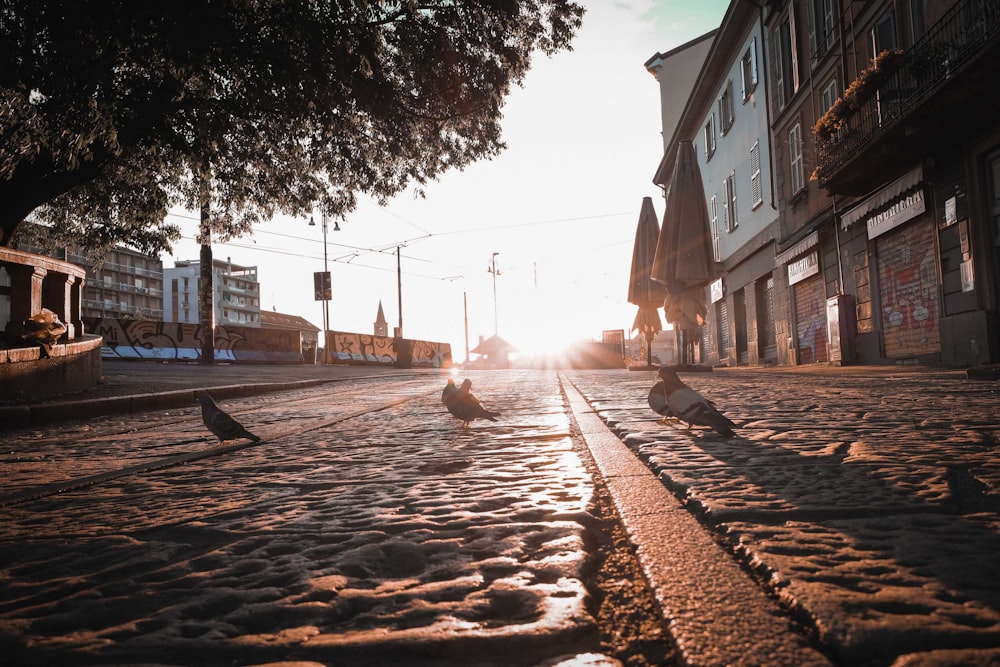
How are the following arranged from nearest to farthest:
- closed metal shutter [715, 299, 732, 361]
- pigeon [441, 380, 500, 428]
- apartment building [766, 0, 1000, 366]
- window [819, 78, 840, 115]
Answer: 1. pigeon [441, 380, 500, 428]
2. apartment building [766, 0, 1000, 366]
3. window [819, 78, 840, 115]
4. closed metal shutter [715, 299, 732, 361]

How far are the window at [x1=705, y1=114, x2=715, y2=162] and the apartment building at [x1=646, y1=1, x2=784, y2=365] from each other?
4cm

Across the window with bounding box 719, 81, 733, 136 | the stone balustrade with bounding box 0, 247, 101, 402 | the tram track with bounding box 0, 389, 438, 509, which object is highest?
the window with bounding box 719, 81, 733, 136

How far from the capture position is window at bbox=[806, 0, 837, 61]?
16078 mm

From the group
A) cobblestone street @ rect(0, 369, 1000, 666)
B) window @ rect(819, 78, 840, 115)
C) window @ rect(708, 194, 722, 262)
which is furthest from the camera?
window @ rect(708, 194, 722, 262)

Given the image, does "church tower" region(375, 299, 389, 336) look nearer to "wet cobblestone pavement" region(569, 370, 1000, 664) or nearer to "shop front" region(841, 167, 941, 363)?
"shop front" region(841, 167, 941, 363)

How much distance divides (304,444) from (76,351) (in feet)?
24.1

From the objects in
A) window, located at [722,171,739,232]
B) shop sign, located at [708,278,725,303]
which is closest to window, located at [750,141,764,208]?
window, located at [722,171,739,232]

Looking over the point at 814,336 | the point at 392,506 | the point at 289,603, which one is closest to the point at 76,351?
the point at 392,506

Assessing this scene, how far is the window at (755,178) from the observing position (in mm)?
21766

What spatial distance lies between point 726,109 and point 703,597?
26.6m

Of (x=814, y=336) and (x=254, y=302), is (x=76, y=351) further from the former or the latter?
(x=254, y=302)

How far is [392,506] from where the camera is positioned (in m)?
2.19

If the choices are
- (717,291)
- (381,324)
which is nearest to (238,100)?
(717,291)

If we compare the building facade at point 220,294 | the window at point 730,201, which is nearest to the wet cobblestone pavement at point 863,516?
the window at point 730,201
